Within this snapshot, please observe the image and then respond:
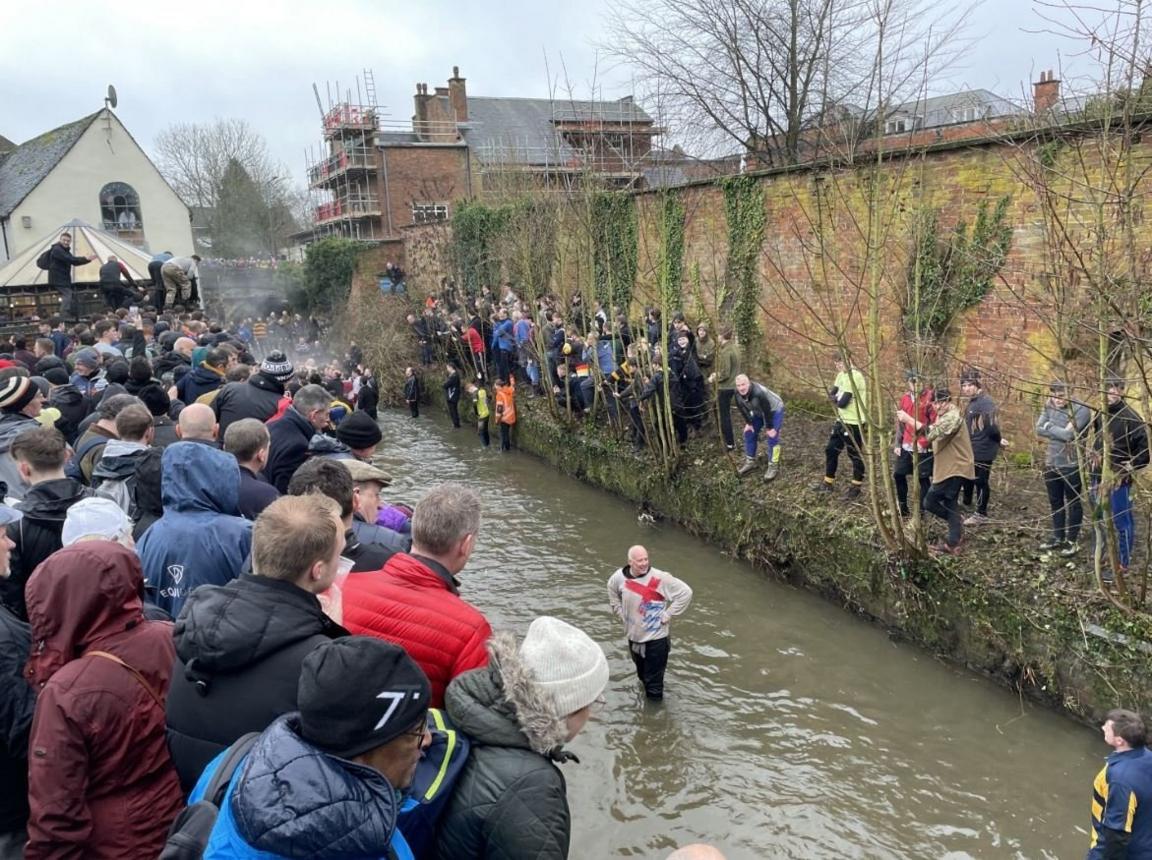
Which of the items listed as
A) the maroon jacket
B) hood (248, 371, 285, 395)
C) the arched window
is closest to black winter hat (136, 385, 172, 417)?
hood (248, 371, 285, 395)

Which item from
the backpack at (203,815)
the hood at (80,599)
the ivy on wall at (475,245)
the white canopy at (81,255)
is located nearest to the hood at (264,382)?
the hood at (80,599)

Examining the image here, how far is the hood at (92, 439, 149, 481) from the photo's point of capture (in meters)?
4.48

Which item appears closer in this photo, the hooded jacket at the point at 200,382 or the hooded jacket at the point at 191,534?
the hooded jacket at the point at 191,534

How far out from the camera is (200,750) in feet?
7.67

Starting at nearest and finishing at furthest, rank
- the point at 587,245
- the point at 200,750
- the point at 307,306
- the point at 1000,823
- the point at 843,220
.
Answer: the point at 200,750 → the point at 1000,823 → the point at 843,220 → the point at 587,245 → the point at 307,306

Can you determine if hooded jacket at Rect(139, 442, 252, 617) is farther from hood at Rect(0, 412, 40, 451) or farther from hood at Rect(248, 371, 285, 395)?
hood at Rect(248, 371, 285, 395)

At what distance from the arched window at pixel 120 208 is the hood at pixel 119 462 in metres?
29.2

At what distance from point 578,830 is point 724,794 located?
1.15 meters

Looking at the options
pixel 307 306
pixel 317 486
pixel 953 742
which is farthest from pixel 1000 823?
pixel 307 306

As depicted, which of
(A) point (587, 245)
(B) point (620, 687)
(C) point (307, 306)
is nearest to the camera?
(B) point (620, 687)

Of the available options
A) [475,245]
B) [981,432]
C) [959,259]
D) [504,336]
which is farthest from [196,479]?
[475,245]

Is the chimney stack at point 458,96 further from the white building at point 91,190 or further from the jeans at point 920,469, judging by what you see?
the jeans at point 920,469

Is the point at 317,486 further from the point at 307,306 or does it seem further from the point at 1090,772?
the point at 307,306

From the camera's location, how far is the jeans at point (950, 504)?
773 cm
